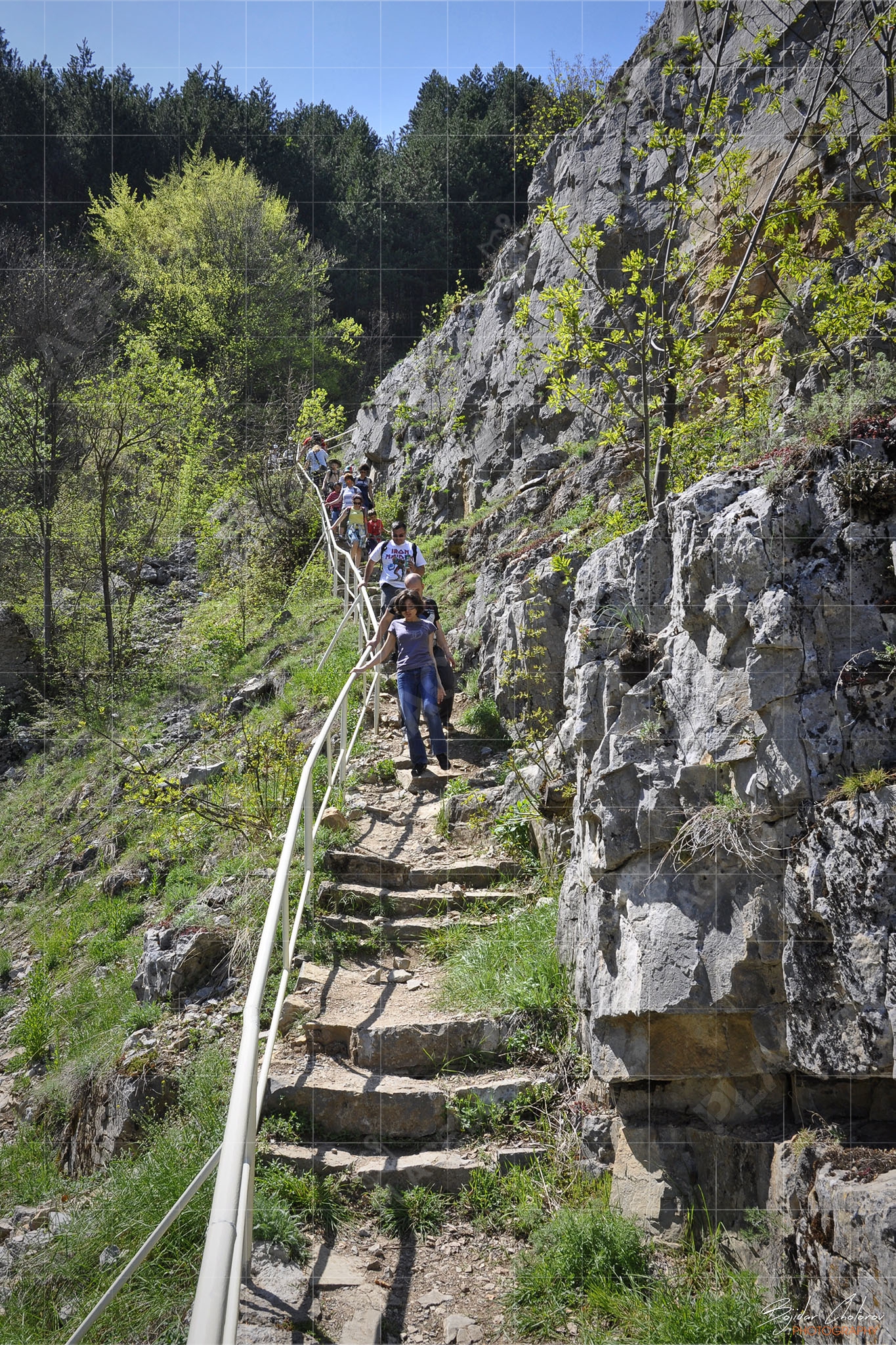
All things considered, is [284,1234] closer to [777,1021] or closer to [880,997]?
[777,1021]

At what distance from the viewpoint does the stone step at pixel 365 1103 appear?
439 centimetres

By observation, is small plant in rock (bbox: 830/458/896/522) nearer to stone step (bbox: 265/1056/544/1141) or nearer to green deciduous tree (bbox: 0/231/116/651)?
stone step (bbox: 265/1056/544/1141)

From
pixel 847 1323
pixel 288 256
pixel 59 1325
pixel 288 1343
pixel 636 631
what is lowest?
pixel 59 1325

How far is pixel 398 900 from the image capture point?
6.15m

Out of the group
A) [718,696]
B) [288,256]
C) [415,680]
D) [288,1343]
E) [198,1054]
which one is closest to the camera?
[288,1343]

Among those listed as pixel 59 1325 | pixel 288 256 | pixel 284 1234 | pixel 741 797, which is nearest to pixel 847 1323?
pixel 741 797

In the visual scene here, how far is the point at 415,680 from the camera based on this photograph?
7773 mm

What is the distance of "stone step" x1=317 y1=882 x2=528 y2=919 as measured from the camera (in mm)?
6070

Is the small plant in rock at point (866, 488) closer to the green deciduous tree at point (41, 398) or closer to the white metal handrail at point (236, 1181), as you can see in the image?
the white metal handrail at point (236, 1181)

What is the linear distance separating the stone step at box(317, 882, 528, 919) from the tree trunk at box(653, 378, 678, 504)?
338 cm

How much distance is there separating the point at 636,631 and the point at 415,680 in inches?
116

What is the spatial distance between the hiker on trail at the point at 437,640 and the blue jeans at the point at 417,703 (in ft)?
0.57

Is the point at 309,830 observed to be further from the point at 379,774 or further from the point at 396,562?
the point at 396,562

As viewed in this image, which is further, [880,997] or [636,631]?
[636,631]
